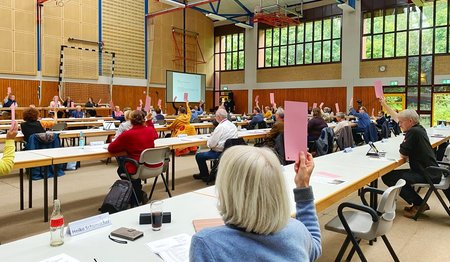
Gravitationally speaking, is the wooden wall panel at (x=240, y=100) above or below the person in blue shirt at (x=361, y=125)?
above

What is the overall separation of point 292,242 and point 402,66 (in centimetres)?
1604

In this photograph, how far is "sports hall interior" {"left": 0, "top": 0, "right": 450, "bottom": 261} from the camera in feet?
46.1

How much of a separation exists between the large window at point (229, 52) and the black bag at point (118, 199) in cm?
1768

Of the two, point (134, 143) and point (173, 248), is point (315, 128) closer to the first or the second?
point (134, 143)

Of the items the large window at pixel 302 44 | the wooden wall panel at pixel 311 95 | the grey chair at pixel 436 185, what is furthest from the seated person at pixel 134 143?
the large window at pixel 302 44

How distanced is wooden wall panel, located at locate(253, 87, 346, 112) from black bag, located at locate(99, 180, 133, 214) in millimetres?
14724

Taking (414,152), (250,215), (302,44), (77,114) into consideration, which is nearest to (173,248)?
(250,215)

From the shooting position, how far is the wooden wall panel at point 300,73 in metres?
17.0

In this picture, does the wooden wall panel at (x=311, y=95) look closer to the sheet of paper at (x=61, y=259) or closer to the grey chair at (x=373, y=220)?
the grey chair at (x=373, y=220)

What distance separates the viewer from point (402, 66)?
15.0 metres

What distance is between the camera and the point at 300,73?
18.2m

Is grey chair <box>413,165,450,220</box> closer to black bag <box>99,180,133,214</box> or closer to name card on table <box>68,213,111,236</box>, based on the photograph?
black bag <box>99,180,133,214</box>

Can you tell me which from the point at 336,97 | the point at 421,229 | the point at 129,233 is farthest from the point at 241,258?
the point at 336,97

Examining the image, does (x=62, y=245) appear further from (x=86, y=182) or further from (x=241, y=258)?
(x=86, y=182)
